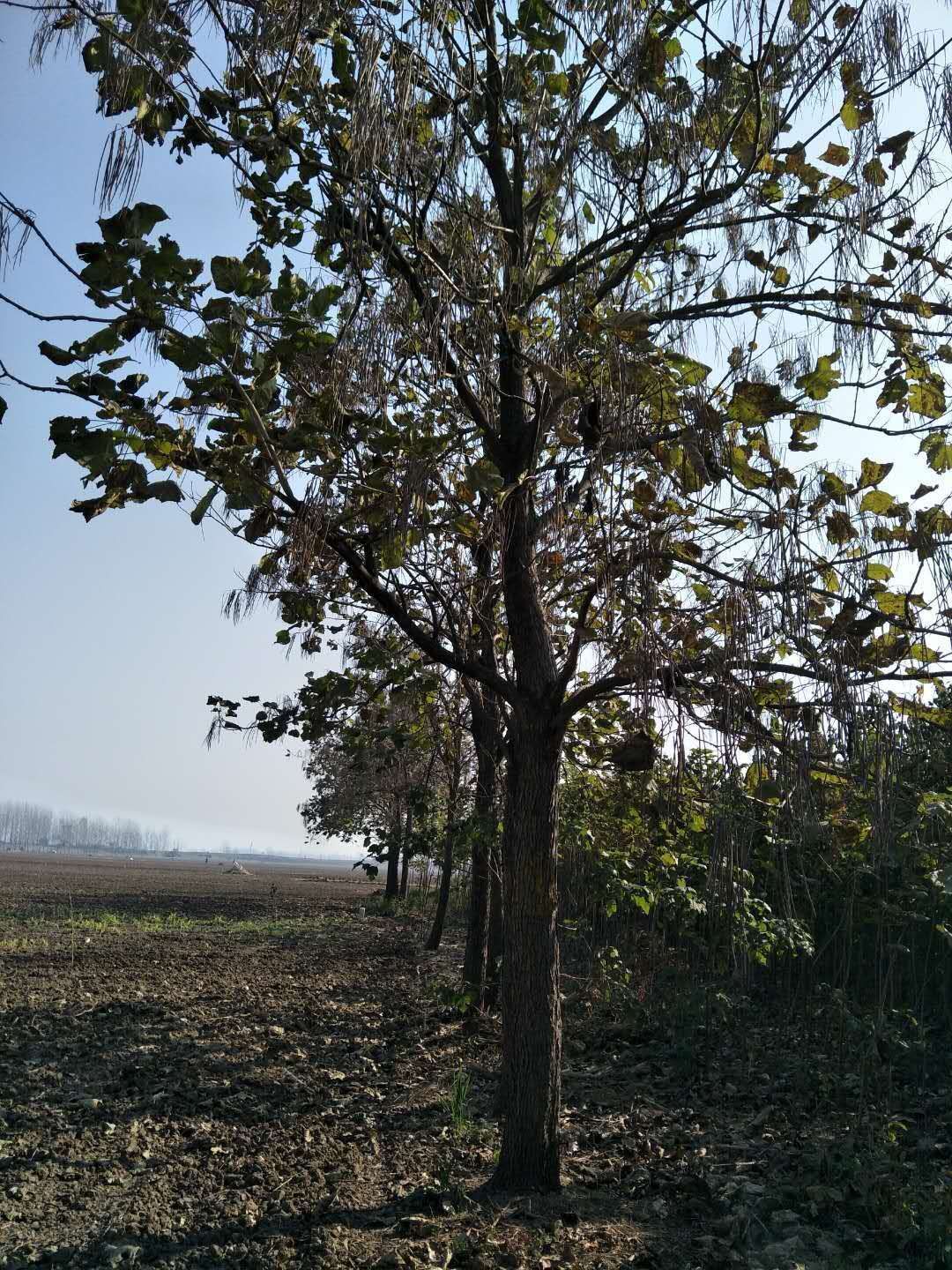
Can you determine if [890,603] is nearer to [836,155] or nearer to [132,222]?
[836,155]

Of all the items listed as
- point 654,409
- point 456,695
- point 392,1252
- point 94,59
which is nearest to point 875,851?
point 654,409

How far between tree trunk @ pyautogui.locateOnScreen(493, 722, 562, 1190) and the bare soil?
0.23 meters

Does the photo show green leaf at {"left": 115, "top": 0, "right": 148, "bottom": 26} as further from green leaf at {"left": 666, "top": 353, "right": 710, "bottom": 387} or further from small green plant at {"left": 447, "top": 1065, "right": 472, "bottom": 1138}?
small green plant at {"left": 447, "top": 1065, "right": 472, "bottom": 1138}

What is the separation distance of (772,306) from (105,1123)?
17.9 ft

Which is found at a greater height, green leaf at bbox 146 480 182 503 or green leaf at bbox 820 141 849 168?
green leaf at bbox 820 141 849 168

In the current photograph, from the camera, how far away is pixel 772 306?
4.14 metres

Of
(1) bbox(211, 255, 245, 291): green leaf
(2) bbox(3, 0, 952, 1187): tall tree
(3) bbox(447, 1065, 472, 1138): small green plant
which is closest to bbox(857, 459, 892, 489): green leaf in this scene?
(2) bbox(3, 0, 952, 1187): tall tree

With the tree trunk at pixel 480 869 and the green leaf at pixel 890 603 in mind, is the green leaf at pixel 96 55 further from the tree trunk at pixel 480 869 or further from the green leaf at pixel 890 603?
the tree trunk at pixel 480 869

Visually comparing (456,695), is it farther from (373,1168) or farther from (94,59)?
(94,59)

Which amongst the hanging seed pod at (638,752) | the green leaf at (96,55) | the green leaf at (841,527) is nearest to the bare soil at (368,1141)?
the hanging seed pod at (638,752)

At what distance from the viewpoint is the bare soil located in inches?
146

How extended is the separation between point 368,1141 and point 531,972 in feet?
5.32

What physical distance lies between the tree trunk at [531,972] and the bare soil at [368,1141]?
23cm

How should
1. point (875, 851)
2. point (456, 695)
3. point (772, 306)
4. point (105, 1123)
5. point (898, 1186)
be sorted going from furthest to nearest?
point (456, 695) < point (105, 1123) < point (898, 1186) < point (772, 306) < point (875, 851)
